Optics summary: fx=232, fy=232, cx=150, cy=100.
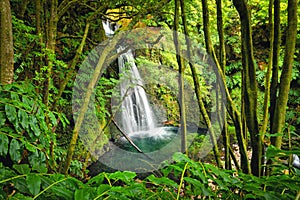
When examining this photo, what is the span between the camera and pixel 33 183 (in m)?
0.40

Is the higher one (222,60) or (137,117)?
(222,60)

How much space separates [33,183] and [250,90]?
0.78m

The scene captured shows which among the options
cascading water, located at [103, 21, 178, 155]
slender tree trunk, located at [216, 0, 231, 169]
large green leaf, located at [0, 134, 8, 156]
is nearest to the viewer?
large green leaf, located at [0, 134, 8, 156]

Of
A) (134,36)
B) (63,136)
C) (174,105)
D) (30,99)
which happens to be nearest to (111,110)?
(63,136)

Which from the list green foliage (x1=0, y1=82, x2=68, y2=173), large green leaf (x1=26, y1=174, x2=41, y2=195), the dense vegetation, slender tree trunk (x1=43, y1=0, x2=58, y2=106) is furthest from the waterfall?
large green leaf (x1=26, y1=174, x2=41, y2=195)

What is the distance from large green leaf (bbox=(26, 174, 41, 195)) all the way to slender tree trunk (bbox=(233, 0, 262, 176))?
0.73 metres

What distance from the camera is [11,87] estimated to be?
31.6 inches

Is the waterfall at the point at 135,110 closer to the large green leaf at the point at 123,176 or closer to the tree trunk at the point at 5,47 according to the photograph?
the tree trunk at the point at 5,47

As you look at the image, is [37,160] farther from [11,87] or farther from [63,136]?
[63,136]

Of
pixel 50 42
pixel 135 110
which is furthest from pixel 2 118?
pixel 135 110

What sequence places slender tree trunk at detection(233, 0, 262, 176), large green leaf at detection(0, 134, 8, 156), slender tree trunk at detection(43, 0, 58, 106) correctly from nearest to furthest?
large green leaf at detection(0, 134, 8, 156) < slender tree trunk at detection(233, 0, 262, 176) < slender tree trunk at detection(43, 0, 58, 106)

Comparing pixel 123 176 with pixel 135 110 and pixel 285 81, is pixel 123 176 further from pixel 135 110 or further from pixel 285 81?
pixel 135 110

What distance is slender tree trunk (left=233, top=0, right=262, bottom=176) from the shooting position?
0.86m

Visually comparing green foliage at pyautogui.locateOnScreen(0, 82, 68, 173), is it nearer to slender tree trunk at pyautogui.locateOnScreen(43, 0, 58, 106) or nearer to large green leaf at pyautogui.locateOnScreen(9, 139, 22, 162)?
large green leaf at pyautogui.locateOnScreen(9, 139, 22, 162)
